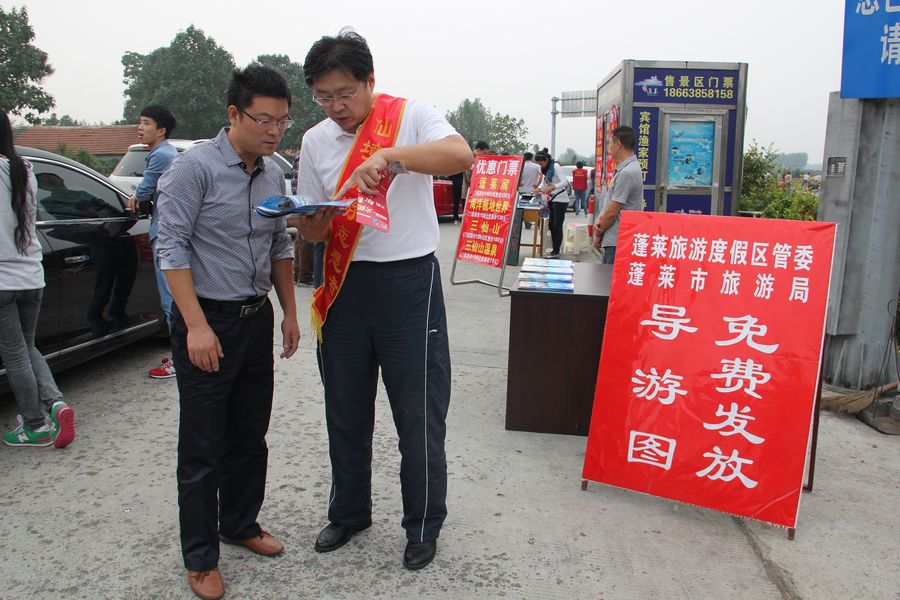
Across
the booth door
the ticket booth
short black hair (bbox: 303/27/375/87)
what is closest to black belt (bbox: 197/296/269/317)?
short black hair (bbox: 303/27/375/87)

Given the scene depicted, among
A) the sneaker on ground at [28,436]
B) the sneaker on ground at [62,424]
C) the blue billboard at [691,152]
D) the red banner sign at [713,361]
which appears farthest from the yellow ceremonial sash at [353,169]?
the blue billboard at [691,152]

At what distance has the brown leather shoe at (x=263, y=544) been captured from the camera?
8.61 ft

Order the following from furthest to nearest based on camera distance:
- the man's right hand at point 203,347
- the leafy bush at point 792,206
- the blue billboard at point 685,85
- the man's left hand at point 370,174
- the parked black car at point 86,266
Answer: the leafy bush at point 792,206 < the blue billboard at point 685,85 < the parked black car at point 86,266 < the man's right hand at point 203,347 < the man's left hand at point 370,174

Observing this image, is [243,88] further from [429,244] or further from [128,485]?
[128,485]

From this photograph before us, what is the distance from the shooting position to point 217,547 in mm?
2422

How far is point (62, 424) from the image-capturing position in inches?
140

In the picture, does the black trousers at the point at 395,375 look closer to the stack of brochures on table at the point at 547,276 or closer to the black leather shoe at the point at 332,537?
the black leather shoe at the point at 332,537

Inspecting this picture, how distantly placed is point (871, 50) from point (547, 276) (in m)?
2.32

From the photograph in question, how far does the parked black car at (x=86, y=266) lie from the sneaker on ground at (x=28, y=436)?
24 cm

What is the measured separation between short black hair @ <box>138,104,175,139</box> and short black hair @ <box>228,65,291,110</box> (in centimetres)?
271

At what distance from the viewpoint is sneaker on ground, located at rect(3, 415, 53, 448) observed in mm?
3584

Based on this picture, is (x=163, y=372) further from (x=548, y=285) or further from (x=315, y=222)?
(x=315, y=222)

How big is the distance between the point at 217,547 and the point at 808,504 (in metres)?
2.58

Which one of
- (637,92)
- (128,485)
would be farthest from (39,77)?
(128,485)
